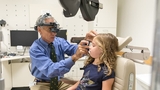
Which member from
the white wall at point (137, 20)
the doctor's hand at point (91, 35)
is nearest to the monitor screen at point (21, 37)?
the white wall at point (137, 20)

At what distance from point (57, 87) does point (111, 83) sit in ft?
2.15

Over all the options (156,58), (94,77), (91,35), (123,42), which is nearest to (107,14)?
(91,35)

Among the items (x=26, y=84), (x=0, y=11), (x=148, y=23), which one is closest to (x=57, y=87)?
(x=148, y=23)

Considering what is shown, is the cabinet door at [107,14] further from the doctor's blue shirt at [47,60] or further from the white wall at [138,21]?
the doctor's blue shirt at [47,60]

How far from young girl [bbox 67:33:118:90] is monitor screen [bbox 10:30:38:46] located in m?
2.42

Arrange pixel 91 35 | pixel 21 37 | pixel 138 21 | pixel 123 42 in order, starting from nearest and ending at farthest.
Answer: pixel 123 42 < pixel 91 35 < pixel 138 21 < pixel 21 37

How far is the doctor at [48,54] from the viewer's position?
4.23ft

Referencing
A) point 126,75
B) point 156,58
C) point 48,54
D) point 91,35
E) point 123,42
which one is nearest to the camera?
point 156,58

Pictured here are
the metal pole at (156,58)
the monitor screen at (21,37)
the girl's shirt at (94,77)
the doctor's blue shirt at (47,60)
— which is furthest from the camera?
the monitor screen at (21,37)

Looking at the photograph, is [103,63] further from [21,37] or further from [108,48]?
[21,37]

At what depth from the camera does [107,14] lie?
3367 mm

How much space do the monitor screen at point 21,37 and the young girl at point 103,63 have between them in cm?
242

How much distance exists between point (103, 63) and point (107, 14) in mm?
2349

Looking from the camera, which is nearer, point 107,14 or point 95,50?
point 95,50
